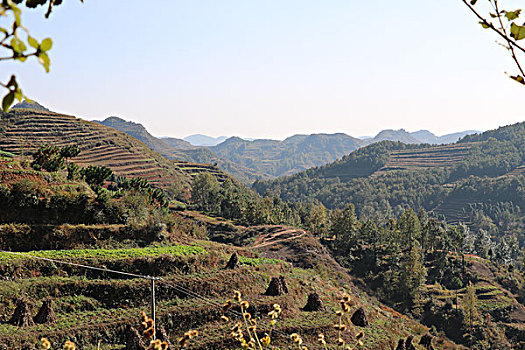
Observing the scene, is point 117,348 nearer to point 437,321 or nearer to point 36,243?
point 36,243

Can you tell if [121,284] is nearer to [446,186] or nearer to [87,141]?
[87,141]

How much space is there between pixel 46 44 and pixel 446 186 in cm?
17269

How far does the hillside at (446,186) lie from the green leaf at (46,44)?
12404cm

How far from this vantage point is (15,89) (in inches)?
49.8

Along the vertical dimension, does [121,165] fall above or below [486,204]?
above

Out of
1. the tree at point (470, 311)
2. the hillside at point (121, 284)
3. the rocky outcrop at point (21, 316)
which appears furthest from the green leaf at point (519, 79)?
the tree at point (470, 311)

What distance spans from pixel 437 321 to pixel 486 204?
106509 millimetres

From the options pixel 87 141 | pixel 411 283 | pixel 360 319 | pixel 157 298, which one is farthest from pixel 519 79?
pixel 87 141

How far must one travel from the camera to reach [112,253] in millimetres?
22766

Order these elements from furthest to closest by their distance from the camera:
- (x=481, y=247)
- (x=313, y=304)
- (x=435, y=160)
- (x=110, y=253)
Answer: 1. (x=435, y=160)
2. (x=481, y=247)
3. (x=313, y=304)
4. (x=110, y=253)

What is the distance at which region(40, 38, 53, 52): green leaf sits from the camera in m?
1.25

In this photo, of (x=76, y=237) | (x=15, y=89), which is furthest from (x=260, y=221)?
(x=15, y=89)

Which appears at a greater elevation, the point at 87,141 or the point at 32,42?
the point at 87,141

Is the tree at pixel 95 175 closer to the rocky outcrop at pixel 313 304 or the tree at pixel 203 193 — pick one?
the rocky outcrop at pixel 313 304
